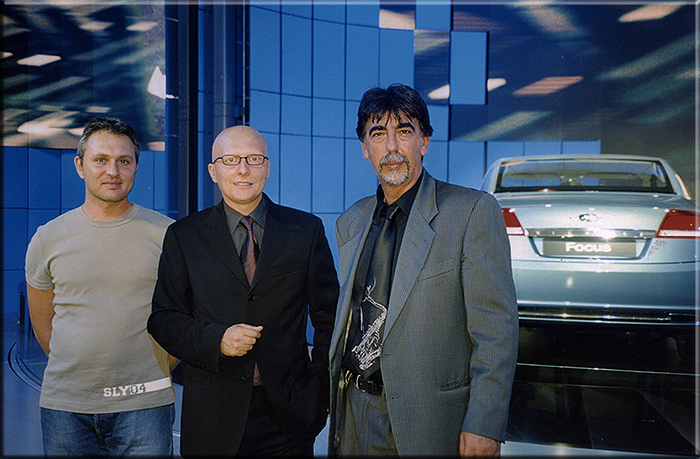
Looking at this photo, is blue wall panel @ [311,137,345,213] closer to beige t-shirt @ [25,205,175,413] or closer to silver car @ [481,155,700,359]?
silver car @ [481,155,700,359]

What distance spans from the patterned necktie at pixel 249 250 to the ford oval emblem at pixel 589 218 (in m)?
2.39

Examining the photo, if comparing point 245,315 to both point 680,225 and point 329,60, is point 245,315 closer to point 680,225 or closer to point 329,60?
point 680,225

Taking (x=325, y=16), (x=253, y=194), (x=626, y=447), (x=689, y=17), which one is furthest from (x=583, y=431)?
(x=325, y=16)

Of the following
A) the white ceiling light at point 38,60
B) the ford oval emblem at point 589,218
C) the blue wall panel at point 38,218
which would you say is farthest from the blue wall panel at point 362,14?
the ford oval emblem at point 589,218

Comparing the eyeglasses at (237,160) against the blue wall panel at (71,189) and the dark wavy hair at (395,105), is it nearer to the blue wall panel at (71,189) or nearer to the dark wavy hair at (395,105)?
the dark wavy hair at (395,105)

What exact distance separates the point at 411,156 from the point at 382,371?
74cm

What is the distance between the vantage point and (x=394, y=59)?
910cm

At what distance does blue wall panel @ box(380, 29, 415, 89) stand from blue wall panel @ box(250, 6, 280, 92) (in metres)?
1.95

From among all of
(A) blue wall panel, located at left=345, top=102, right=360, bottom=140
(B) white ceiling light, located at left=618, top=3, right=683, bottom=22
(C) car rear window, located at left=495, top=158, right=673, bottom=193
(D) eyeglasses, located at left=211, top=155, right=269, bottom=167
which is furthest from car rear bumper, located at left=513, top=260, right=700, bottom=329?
(A) blue wall panel, located at left=345, top=102, right=360, bottom=140

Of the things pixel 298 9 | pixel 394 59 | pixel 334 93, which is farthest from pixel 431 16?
pixel 298 9

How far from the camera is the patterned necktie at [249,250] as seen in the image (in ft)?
6.43

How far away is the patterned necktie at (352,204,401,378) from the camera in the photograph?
1.73m

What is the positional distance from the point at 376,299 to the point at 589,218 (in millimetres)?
2267

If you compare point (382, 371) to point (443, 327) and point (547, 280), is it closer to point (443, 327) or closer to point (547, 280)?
point (443, 327)
